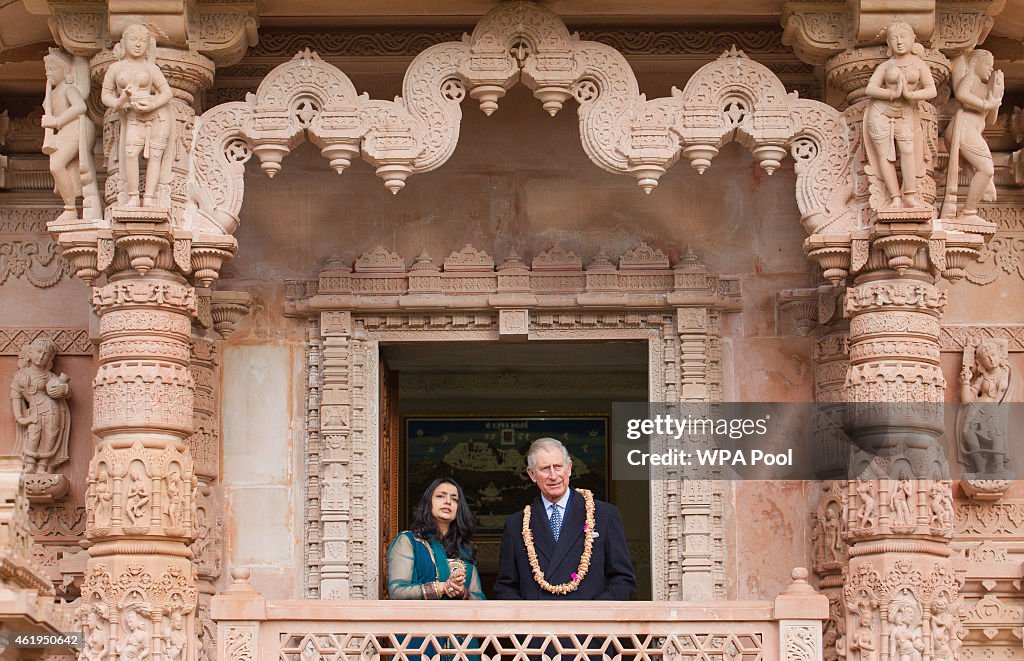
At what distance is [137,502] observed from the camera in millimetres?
9133

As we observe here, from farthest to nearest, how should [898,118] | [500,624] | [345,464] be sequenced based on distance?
[345,464] < [898,118] < [500,624]

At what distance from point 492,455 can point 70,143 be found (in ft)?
19.5

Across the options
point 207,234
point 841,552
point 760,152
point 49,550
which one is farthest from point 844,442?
point 49,550

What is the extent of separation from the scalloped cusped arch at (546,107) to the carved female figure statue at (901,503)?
127 centimetres

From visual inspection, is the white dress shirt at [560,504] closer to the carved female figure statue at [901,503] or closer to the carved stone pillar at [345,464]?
the carved stone pillar at [345,464]

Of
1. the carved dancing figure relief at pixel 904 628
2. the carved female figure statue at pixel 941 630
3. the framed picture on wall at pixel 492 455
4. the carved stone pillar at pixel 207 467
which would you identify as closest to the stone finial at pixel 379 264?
the carved stone pillar at pixel 207 467

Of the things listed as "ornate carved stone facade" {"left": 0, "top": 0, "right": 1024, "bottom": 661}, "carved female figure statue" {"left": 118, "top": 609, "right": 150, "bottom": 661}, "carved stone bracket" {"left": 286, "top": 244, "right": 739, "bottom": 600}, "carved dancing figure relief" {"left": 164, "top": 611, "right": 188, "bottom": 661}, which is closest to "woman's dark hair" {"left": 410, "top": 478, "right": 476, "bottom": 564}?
"ornate carved stone facade" {"left": 0, "top": 0, "right": 1024, "bottom": 661}

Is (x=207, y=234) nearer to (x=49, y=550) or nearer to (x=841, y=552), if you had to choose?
(x=49, y=550)

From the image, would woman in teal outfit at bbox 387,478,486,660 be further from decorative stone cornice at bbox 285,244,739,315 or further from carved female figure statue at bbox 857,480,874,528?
carved female figure statue at bbox 857,480,874,528

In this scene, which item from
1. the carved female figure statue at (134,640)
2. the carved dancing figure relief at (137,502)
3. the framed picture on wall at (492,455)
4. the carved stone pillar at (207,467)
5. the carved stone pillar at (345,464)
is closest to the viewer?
the carved female figure statue at (134,640)

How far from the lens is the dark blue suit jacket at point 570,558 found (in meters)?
9.28

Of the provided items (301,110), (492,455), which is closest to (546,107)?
(301,110)

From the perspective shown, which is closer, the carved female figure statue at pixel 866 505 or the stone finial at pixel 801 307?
the carved female figure statue at pixel 866 505

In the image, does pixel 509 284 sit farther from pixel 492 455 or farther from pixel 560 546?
pixel 492 455
